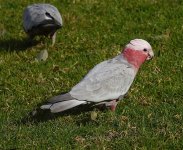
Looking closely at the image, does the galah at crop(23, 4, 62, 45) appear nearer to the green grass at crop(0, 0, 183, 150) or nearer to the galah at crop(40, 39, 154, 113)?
the green grass at crop(0, 0, 183, 150)

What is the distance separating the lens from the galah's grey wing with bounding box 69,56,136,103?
6.06m

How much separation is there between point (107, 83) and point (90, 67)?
5.95 ft

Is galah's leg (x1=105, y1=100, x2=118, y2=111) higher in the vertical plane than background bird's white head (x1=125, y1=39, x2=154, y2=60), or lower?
lower

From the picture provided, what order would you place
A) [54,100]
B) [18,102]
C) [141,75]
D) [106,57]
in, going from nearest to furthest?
[54,100] < [18,102] < [141,75] < [106,57]

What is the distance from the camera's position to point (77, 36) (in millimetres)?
9094

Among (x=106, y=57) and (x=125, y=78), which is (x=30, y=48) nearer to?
(x=106, y=57)

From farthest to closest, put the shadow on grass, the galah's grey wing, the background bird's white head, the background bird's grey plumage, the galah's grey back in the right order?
the shadow on grass, the background bird's grey plumage, the background bird's white head, the galah's grey wing, the galah's grey back

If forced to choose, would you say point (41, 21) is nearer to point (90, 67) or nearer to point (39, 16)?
point (39, 16)

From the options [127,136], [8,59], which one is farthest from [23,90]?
[127,136]

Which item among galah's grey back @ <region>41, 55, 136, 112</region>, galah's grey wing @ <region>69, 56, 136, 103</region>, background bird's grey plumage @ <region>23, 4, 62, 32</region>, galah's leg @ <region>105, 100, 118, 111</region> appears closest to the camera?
galah's grey back @ <region>41, 55, 136, 112</region>

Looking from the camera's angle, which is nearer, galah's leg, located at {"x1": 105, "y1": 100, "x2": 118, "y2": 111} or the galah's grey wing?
the galah's grey wing

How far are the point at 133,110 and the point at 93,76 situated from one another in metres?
0.65

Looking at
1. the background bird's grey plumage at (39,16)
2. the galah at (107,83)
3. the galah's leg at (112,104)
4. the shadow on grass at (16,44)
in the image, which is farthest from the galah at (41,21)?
the galah's leg at (112,104)

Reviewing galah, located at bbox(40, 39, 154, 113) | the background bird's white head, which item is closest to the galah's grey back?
galah, located at bbox(40, 39, 154, 113)
